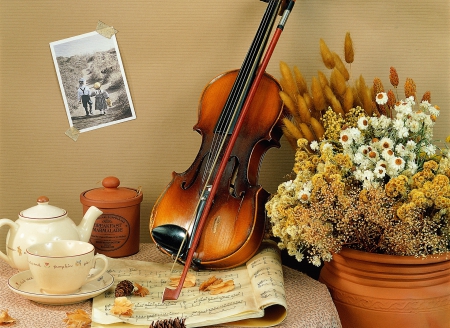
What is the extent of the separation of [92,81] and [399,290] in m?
0.95

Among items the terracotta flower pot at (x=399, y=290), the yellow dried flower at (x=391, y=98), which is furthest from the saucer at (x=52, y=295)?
the yellow dried flower at (x=391, y=98)

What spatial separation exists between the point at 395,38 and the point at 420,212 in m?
0.60

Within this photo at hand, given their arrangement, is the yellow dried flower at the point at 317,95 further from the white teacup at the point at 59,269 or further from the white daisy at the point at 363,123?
the white teacup at the point at 59,269

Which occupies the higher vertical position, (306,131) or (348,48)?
(348,48)

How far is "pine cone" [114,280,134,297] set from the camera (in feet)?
3.51

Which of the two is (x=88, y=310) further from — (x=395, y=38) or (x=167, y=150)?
(x=395, y=38)

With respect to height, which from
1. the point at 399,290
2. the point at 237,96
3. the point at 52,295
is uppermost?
the point at 237,96

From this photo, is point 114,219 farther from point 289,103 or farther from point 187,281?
point 289,103

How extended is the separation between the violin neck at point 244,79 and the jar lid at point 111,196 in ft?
0.86

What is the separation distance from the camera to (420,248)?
105 cm

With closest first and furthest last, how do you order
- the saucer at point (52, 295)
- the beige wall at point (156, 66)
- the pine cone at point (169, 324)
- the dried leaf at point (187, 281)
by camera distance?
the pine cone at point (169, 324), the saucer at point (52, 295), the dried leaf at point (187, 281), the beige wall at point (156, 66)

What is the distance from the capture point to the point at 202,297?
1086 millimetres

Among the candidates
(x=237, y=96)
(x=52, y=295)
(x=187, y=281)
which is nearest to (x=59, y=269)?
(x=52, y=295)

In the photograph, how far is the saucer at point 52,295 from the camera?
103 cm
